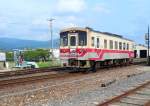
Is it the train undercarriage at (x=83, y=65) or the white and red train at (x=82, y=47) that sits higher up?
the white and red train at (x=82, y=47)

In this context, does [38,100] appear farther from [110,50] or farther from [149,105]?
[110,50]

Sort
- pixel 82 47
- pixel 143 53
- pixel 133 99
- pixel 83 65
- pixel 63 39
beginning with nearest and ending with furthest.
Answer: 1. pixel 133 99
2. pixel 82 47
3. pixel 83 65
4. pixel 63 39
5. pixel 143 53

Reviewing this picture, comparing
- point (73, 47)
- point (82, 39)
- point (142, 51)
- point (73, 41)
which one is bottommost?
point (142, 51)

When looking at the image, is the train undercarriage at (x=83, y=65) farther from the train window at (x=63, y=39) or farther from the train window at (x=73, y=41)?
the train window at (x=63, y=39)

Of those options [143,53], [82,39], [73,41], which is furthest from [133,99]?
[143,53]

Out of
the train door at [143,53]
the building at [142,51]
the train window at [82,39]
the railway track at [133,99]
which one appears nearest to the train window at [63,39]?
the train window at [82,39]

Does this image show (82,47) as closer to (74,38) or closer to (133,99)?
(74,38)

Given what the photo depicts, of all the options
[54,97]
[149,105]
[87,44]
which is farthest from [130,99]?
[87,44]

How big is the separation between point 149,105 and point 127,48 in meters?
26.0

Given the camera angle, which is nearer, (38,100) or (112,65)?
(38,100)

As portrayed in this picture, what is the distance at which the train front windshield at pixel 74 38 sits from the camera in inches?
999

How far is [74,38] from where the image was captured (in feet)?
84.2

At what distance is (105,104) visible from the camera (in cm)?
1071

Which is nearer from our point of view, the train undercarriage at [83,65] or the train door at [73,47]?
the train door at [73,47]
